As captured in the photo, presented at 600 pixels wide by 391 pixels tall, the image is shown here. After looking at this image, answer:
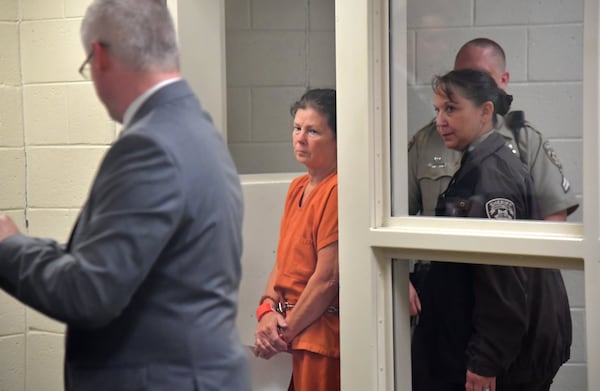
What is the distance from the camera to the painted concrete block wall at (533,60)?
2.35m

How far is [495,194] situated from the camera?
250 centimetres

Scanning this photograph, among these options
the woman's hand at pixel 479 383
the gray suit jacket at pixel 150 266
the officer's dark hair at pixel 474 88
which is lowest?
the woman's hand at pixel 479 383

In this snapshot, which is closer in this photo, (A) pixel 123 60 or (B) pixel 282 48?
(A) pixel 123 60

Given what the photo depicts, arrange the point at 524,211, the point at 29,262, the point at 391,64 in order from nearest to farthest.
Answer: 1. the point at 29,262
2. the point at 524,211
3. the point at 391,64

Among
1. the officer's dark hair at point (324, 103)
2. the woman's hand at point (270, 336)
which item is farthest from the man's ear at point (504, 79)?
the woman's hand at point (270, 336)

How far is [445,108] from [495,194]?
293mm

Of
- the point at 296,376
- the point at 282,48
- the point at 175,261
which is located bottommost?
the point at 296,376

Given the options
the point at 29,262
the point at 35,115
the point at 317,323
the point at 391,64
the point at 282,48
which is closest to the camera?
the point at 29,262

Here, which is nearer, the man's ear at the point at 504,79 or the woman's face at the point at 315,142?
the man's ear at the point at 504,79

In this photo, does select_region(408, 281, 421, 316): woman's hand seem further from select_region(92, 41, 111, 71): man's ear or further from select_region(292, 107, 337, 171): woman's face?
select_region(92, 41, 111, 71): man's ear

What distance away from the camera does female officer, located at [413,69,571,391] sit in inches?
98.0

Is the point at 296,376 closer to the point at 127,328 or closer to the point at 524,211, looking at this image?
the point at 524,211

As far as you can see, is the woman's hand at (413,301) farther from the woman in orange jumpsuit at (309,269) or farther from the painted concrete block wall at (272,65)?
the painted concrete block wall at (272,65)

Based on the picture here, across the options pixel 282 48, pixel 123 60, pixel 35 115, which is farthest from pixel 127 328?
pixel 282 48
